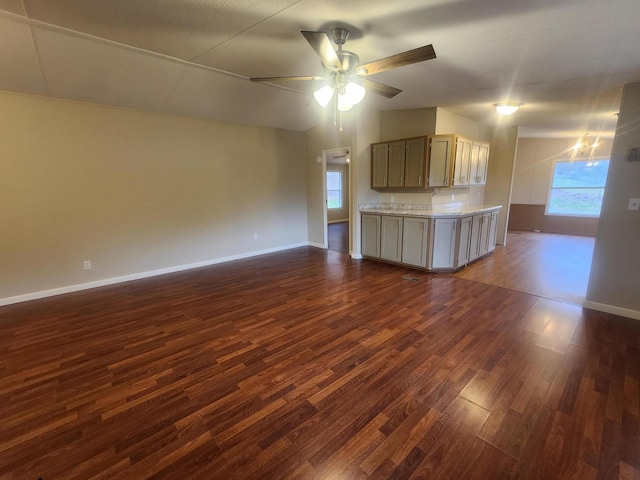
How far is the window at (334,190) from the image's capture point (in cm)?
958

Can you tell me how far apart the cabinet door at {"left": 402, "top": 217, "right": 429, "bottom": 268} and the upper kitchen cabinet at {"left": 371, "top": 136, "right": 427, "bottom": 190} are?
0.64m

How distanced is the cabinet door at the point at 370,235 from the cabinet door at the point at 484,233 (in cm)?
177

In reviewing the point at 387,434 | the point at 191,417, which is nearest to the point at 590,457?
the point at 387,434

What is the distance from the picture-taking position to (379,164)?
5035mm

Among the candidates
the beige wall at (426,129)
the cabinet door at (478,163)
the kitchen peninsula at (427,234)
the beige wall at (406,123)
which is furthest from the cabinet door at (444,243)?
the beige wall at (406,123)

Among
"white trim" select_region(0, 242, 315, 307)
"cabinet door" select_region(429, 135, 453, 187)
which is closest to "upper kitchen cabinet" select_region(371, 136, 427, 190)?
"cabinet door" select_region(429, 135, 453, 187)

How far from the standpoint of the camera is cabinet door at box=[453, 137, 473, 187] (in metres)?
4.44

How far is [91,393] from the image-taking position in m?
1.96

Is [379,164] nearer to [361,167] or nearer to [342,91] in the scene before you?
[361,167]

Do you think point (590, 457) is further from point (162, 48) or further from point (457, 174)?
point (162, 48)

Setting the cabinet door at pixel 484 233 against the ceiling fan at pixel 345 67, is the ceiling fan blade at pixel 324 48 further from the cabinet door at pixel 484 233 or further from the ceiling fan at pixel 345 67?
the cabinet door at pixel 484 233

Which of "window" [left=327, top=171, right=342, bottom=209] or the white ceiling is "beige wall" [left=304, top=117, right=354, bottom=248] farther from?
"window" [left=327, top=171, right=342, bottom=209]

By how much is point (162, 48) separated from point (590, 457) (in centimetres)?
426

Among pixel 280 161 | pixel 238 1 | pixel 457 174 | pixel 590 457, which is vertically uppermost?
pixel 238 1
